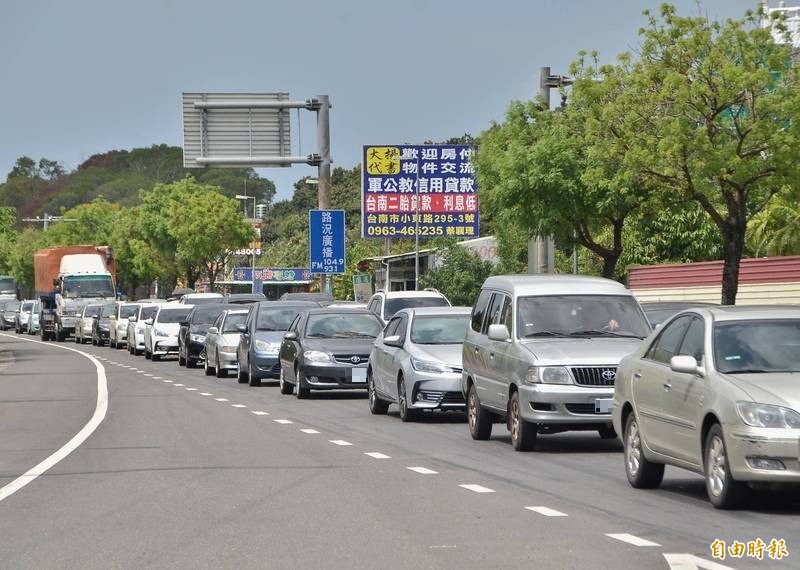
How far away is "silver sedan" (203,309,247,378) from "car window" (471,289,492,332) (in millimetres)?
17641

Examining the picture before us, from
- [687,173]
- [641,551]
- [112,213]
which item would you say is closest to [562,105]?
[687,173]

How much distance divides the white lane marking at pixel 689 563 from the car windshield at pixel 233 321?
2807 cm

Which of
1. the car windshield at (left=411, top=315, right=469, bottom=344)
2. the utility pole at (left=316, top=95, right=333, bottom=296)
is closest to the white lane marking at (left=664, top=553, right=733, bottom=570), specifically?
the car windshield at (left=411, top=315, right=469, bottom=344)

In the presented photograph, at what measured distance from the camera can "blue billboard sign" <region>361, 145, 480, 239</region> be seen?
210ft

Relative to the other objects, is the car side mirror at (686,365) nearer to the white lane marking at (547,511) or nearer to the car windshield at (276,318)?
the white lane marking at (547,511)

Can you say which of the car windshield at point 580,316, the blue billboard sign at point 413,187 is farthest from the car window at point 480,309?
the blue billboard sign at point 413,187

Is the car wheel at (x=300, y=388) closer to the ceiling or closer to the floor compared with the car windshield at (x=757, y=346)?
closer to the floor

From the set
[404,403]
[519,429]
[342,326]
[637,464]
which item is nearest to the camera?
[637,464]

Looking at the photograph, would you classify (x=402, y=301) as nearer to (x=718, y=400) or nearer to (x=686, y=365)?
(x=686, y=365)

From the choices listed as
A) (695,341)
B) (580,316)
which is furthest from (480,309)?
(695,341)

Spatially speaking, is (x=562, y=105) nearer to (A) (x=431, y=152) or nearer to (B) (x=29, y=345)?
(A) (x=431, y=152)

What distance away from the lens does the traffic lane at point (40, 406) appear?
18250mm

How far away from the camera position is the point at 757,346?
41.7 feet

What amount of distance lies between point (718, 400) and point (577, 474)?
3.31m
